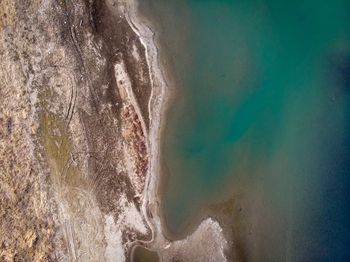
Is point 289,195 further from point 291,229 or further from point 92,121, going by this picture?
point 92,121

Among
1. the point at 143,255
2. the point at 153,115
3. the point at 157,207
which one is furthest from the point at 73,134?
the point at 143,255

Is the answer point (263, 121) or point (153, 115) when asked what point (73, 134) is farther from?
point (263, 121)

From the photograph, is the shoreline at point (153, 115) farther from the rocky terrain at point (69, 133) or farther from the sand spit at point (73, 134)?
the rocky terrain at point (69, 133)

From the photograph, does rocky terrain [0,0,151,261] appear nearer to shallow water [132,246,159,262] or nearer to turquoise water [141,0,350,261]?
shallow water [132,246,159,262]

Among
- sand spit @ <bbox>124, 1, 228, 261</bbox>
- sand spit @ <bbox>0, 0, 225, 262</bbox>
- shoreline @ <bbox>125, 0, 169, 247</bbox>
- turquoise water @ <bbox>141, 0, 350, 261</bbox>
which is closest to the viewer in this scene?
turquoise water @ <bbox>141, 0, 350, 261</bbox>

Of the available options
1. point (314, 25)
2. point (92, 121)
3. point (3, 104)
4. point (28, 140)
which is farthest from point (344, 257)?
point (3, 104)

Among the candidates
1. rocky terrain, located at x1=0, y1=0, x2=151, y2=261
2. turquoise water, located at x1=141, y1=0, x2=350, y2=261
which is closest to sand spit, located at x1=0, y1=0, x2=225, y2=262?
rocky terrain, located at x1=0, y1=0, x2=151, y2=261
